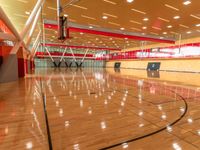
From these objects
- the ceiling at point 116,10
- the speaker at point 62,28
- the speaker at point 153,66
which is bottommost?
the speaker at point 153,66

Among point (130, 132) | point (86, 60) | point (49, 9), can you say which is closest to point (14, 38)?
point (49, 9)

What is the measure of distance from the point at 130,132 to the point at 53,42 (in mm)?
27310

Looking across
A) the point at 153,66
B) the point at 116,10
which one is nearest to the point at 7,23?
the point at 116,10

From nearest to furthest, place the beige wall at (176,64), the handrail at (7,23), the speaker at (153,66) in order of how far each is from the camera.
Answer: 1. the handrail at (7,23)
2. the beige wall at (176,64)
3. the speaker at (153,66)

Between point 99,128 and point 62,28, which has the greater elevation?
point 62,28

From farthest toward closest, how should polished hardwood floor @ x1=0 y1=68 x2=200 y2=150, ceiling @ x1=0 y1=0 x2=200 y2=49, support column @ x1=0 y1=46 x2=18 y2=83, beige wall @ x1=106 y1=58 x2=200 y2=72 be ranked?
beige wall @ x1=106 y1=58 x2=200 y2=72
ceiling @ x1=0 y1=0 x2=200 y2=49
support column @ x1=0 y1=46 x2=18 y2=83
polished hardwood floor @ x1=0 y1=68 x2=200 y2=150

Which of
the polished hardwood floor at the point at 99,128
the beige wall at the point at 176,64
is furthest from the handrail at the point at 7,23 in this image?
the beige wall at the point at 176,64

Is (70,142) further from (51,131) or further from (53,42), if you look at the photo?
(53,42)

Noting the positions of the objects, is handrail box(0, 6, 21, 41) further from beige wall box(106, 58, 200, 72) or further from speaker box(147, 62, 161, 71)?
speaker box(147, 62, 161, 71)

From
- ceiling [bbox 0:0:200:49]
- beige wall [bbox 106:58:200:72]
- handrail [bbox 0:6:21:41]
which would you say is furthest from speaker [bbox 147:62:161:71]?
handrail [bbox 0:6:21:41]

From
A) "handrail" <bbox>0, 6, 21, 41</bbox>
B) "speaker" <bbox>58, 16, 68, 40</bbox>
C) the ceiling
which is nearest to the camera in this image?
"handrail" <bbox>0, 6, 21, 41</bbox>

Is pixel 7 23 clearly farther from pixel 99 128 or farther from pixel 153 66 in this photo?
pixel 153 66

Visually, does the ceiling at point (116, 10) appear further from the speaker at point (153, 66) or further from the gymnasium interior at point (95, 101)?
the speaker at point (153, 66)

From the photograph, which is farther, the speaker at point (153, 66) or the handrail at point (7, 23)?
the speaker at point (153, 66)
